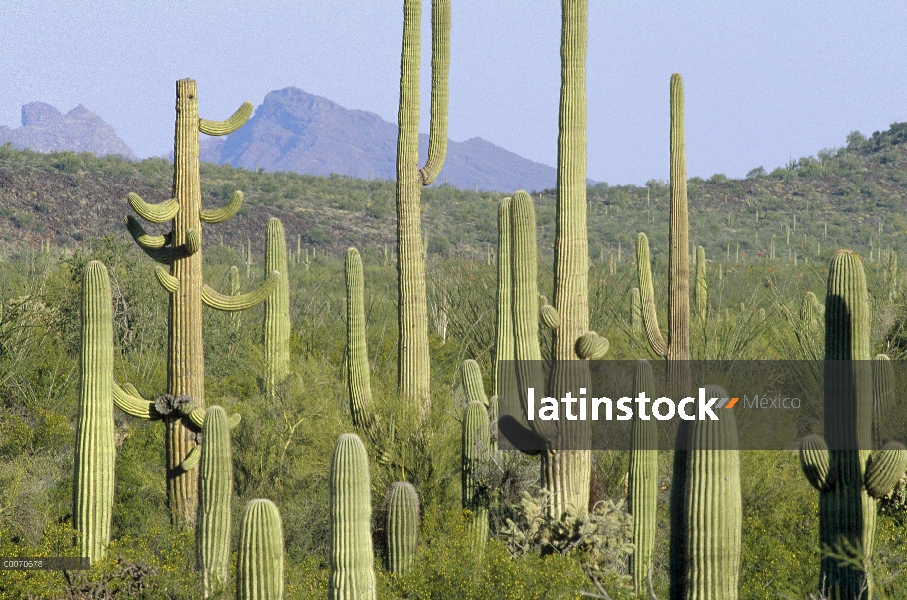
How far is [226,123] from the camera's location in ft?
29.7

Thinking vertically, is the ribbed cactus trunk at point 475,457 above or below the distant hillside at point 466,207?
below

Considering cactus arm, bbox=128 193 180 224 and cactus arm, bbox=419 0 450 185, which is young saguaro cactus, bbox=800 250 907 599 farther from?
cactus arm, bbox=419 0 450 185

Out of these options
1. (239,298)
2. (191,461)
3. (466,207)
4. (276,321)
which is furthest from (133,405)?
(466,207)

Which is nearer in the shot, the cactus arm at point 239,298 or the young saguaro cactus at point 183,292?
the young saguaro cactus at point 183,292

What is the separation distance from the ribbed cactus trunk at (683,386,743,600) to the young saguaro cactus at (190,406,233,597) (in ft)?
10.2

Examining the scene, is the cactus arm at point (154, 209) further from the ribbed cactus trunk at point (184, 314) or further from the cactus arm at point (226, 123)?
the cactus arm at point (226, 123)

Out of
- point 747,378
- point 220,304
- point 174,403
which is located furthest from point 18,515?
point 747,378

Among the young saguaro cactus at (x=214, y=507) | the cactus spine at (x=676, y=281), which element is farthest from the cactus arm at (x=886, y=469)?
the cactus spine at (x=676, y=281)

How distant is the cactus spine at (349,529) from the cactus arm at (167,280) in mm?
2993

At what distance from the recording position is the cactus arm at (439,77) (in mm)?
11102

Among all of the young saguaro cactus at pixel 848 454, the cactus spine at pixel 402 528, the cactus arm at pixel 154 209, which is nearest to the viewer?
the young saguaro cactus at pixel 848 454

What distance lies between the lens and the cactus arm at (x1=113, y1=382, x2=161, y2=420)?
8.33 metres

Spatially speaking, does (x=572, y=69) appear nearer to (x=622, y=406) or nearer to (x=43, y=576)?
(x=622, y=406)

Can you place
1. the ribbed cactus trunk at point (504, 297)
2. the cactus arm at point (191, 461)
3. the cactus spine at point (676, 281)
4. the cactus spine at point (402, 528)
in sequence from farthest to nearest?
the cactus spine at point (676, 281), the ribbed cactus trunk at point (504, 297), the cactus arm at point (191, 461), the cactus spine at point (402, 528)
